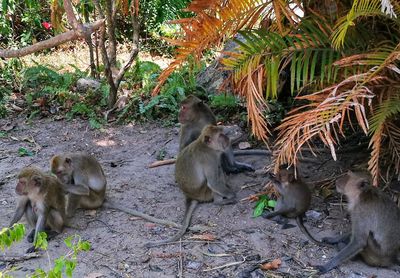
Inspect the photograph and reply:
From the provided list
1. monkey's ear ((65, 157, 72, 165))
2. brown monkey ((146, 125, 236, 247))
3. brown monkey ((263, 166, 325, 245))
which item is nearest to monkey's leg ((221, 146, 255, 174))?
brown monkey ((146, 125, 236, 247))

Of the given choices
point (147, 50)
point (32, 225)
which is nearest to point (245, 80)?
point (32, 225)

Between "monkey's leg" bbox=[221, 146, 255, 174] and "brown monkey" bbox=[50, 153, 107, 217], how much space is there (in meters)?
1.62

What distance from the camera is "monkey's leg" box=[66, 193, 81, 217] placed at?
5781 mm

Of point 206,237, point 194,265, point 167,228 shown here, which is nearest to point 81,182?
point 167,228

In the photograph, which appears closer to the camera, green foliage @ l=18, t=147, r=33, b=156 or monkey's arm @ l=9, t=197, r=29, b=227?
monkey's arm @ l=9, t=197, r=29, b=227

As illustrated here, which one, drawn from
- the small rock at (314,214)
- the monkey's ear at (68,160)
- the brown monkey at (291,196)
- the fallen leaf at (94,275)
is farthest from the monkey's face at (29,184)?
the small rock at (314,214)

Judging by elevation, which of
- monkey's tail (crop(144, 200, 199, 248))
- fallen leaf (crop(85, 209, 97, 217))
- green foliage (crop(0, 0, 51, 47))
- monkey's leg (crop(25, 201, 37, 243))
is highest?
green foliage (crop(0, 0, 51, 47))

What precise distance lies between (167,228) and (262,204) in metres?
1.10

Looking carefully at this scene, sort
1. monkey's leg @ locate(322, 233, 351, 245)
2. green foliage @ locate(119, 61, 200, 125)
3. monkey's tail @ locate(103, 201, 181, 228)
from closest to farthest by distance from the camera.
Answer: monkey's leg @ locate(322, 233, 351, 245) → monkey's tail @ locate(103, 201, 181, 228) → green foliage @ locate(119, 61, 200, 125)

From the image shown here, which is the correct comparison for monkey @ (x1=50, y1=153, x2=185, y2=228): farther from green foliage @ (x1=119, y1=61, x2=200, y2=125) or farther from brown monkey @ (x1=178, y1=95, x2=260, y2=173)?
green foliage @ (x1=119, y1=61, x2=200, y2=125)

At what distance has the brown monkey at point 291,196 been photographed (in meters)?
5.41

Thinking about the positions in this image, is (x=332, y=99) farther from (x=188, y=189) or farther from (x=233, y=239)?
(x=188, y=189)

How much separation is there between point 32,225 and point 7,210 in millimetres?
586

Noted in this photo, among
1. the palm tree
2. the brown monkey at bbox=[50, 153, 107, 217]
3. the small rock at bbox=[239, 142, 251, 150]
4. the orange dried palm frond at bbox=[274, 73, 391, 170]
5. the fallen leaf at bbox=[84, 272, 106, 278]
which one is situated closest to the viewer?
the orange dried palm frond at bbox=[274, 73, 391, 170]
